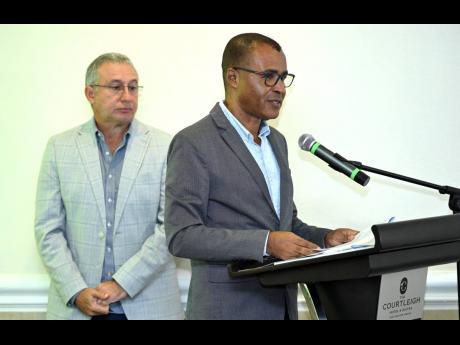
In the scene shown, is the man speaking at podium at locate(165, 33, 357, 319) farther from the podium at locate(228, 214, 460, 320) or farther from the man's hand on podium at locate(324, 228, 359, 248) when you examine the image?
the podium at locate(228, 214, 460, 320)

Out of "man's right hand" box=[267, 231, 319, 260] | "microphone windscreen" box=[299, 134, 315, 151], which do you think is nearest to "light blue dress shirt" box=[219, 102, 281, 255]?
"microphone windscreen" box=[299, 134, 315, 151]

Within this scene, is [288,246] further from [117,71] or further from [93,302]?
[117,71]

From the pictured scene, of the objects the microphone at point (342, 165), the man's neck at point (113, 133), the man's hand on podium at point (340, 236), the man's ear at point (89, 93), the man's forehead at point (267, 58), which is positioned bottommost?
the man's hand on podium at point (340, 236)

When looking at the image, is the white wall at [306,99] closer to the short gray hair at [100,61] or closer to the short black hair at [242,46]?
the short gray hair at [100,61]

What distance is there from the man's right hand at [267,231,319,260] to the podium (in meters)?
0.09

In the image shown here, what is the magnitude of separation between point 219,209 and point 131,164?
0.89m

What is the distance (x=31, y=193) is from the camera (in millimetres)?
3262

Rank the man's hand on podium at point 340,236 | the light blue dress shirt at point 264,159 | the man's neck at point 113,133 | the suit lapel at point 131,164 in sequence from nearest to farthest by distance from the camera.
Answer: the man's hand on podium at point 340,236, the light blue dress shirt at point 264,159, the suit lapel at point 131,164, the man's neck at point 113,133

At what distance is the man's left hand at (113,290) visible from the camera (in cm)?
285

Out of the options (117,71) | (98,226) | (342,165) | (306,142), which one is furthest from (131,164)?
(342,165)

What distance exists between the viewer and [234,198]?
216 centimetres

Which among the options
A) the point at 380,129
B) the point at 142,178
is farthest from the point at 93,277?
the point at 380,129

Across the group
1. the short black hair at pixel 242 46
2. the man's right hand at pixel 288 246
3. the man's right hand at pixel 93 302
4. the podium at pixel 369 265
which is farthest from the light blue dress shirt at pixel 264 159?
the man's right hand at pixel 93 302
